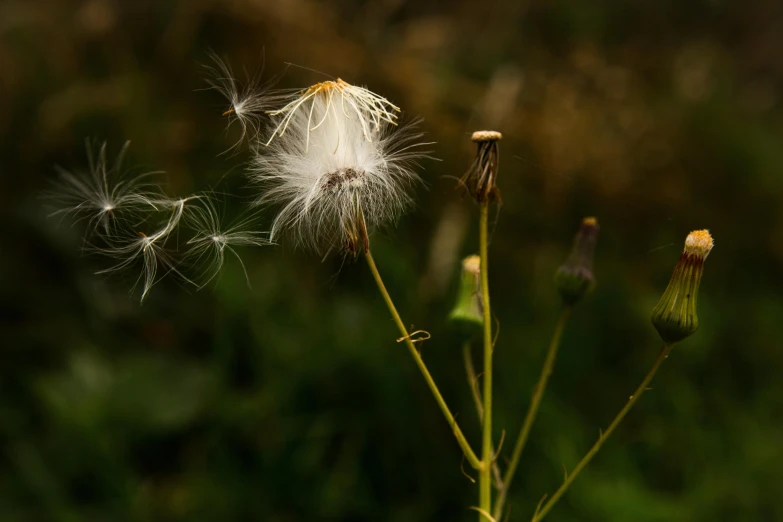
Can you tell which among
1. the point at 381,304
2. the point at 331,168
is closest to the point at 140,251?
the point at 331,168

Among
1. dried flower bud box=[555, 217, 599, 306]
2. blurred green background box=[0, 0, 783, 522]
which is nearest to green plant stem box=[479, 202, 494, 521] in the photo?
dried flower bud box=[555, 217, 599, 306]

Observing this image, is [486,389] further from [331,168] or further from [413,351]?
[331,168]

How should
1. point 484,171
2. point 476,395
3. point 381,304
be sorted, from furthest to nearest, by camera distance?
point 381,304 → point 476,395 → point 484,171

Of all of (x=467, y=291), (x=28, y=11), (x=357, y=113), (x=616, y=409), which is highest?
(x=28, y=11)

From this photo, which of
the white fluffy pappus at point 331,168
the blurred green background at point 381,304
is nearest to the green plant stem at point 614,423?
the white fluffy pappus at point 331,168

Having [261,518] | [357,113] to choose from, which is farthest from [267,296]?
[357,113]

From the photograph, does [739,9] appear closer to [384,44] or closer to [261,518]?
[384,44]

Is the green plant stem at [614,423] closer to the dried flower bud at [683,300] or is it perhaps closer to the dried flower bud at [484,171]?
the dried flower bud at [683,300]
